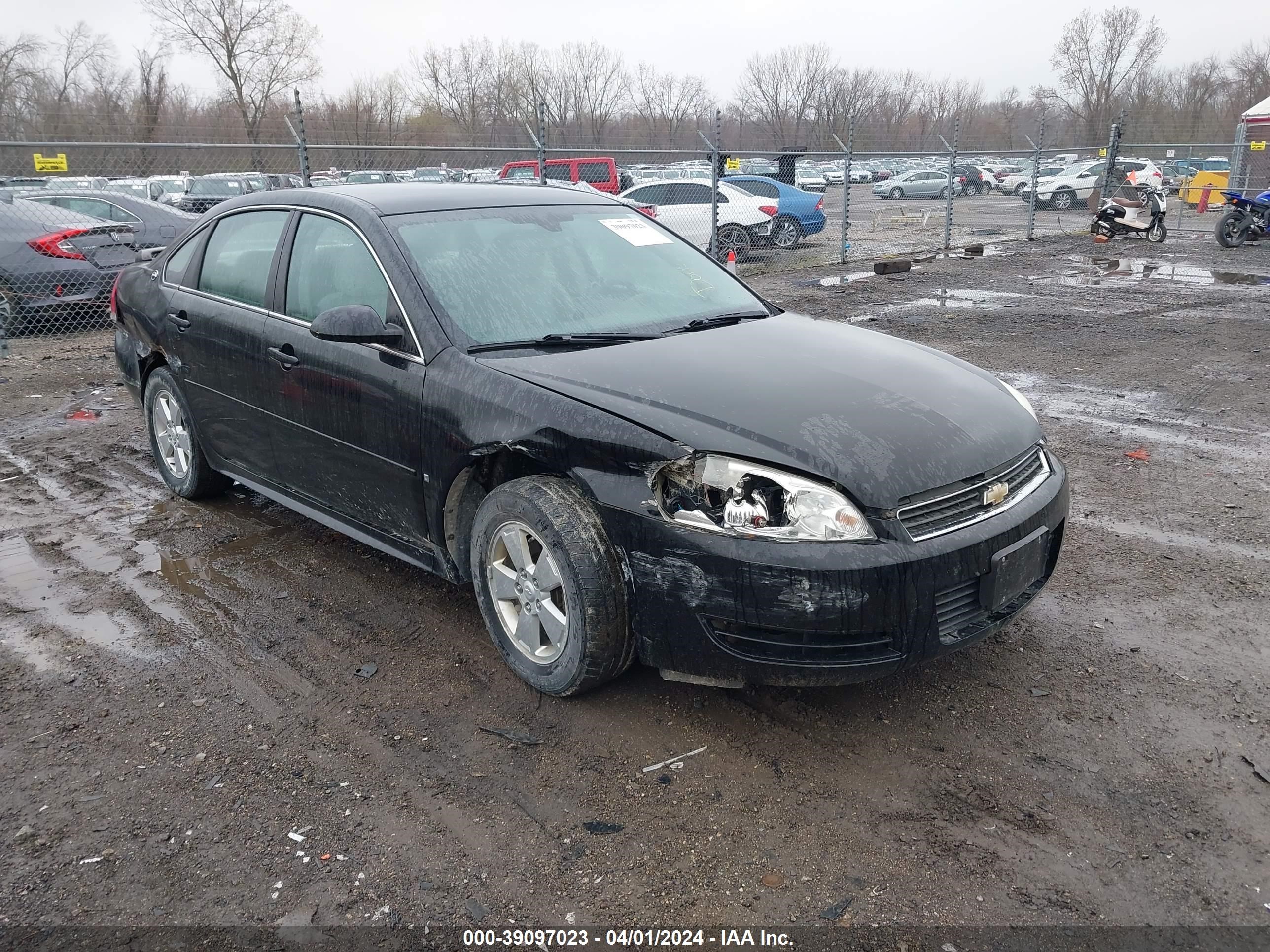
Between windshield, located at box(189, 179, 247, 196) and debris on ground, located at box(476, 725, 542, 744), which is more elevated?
windshield, located at box(189, 179, 247, 196)

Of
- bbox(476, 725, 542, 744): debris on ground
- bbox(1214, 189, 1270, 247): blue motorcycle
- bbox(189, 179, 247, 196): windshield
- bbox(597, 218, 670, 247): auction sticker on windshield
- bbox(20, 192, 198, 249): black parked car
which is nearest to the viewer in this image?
bbox(476, 725, 542, 744): debris on ground

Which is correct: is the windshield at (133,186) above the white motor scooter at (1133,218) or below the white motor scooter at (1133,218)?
above

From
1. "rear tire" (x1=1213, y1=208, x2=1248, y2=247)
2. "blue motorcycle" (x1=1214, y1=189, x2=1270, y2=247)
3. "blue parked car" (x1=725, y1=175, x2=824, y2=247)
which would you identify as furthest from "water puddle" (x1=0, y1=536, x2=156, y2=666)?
"rear tire" (x1=1213, y1=208, x2=1248, y2=247)

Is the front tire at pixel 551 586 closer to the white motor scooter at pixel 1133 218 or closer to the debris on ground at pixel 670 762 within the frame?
the debris on ground at pixel 670 762

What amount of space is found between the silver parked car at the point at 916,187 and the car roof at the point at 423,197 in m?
37.0

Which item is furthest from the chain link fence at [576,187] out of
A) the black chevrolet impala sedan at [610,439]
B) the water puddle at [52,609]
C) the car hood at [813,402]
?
the water puddle at [52,609]

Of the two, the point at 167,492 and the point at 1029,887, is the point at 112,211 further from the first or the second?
the point at 1029,887

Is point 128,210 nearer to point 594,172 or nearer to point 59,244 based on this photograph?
point 59,244

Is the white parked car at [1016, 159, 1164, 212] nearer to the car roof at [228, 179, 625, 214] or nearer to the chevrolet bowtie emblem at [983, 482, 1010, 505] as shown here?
the car roof at [228, 179, 625, 214]

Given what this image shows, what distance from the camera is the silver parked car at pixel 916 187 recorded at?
38938 mm

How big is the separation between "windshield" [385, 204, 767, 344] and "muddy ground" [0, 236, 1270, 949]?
1.28 metres

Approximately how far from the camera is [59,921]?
2.34 m

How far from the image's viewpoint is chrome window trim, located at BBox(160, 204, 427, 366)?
3.50 m

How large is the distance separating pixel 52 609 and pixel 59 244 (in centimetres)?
789
